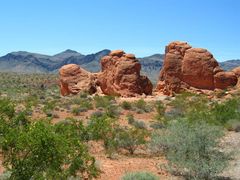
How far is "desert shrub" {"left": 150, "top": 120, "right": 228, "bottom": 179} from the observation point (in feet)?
39.0

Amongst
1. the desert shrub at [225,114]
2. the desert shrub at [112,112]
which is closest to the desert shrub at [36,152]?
the desert shrub at [225,114]

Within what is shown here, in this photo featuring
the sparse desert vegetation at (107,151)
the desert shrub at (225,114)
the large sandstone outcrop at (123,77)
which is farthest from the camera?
the large sandstone outcrop at (123,77)

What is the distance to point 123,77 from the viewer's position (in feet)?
142

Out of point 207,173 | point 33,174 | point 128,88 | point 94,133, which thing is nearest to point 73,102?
point 128,88

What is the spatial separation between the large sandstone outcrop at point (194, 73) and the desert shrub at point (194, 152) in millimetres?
29156

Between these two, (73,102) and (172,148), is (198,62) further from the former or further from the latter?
(172,148)

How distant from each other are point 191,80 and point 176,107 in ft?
36.2

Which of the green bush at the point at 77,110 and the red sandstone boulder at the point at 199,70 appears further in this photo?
the red sandstone boulder at the point at 199,70

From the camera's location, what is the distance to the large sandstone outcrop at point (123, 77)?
4288 centimetres

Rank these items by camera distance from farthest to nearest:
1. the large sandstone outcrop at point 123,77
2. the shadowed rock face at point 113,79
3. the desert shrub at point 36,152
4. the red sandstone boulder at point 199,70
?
the red sandstone boulder at point 199,70
the shadowed rock face at point 113,79
the large sandstone outcrop at point 123,77
the desert shrub at point 36,152

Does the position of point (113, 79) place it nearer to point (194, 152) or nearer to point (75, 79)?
point (75, 79)

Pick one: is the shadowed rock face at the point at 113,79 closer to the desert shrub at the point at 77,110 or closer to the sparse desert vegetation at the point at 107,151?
the desert shrub at the point at 77,110

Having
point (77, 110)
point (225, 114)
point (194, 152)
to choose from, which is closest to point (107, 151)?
point (194, 152)

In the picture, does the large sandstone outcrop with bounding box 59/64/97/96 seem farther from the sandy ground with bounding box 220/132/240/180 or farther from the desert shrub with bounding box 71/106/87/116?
the sandy ground with bounding box 220/132/240/180
